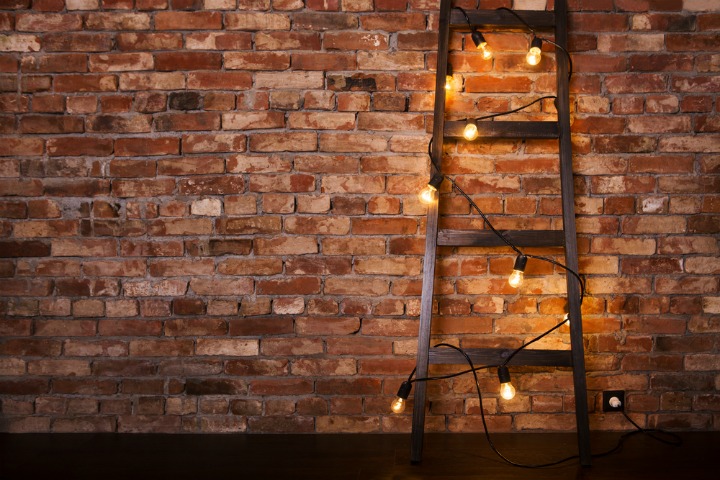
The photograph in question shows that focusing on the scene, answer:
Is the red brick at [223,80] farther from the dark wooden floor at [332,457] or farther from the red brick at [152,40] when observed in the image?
the dark wooden floor at [332,457]

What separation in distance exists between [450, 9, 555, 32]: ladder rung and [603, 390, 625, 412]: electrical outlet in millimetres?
1327

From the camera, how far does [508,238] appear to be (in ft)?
5.41

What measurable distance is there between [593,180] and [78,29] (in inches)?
75.9

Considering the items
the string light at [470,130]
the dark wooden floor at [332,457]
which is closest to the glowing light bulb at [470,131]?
the string light at [470,130]

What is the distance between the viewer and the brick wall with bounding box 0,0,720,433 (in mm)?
1796

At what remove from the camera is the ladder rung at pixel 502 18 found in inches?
67.8

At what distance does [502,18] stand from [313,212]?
3.08 ft

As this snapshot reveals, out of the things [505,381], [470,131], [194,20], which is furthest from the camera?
[194,20]

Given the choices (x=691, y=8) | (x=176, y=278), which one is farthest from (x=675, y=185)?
(x=176, y=278)

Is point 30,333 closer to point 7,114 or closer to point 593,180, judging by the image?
point 7,114

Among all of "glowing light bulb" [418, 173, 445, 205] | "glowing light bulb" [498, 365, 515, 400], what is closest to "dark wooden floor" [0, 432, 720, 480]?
"glowing light bulb" [498, 365, 515, 400]

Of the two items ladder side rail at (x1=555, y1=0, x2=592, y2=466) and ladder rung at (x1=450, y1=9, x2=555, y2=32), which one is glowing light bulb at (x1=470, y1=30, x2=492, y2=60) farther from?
ladder side rail at (x1=555, y1=0, x2=592, y2=466)

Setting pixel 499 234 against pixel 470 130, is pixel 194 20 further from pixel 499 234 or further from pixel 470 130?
pixel 499 234

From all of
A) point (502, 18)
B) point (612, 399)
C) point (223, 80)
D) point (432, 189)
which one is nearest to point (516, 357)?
point (612, 399)
